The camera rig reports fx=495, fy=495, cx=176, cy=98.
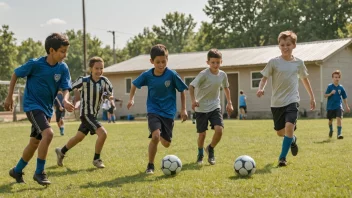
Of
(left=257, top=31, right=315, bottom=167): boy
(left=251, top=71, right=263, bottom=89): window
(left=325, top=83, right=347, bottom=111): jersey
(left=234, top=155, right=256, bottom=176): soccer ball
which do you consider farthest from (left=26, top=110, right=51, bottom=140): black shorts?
(left=251, top=71, right=263, bottom=89): window

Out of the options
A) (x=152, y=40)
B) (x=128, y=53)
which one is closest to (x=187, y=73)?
(x=152, y=40)

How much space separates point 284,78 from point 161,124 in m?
2.12

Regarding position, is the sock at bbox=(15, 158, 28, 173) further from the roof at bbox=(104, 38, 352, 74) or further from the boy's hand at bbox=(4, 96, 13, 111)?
the roof at bbox=(104, 38, 352, 74)

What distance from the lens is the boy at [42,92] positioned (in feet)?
20.4

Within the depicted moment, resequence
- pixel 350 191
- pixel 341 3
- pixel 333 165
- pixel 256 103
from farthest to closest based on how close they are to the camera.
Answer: pixel 341 3 → pixel 256 103 → pixel 333 165 → pixel 350 191

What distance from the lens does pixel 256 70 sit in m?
31.4

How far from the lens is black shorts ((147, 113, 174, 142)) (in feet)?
24.1

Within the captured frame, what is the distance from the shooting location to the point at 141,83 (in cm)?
755

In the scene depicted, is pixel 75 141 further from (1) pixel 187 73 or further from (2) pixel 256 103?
(1) pixel 187 73

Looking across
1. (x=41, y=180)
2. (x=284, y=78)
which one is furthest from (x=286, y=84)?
(x=41, y=180)

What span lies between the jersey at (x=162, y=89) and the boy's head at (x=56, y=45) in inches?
60.3

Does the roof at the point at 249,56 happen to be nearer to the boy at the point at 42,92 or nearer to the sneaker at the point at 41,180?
the boy at the point at 42,92

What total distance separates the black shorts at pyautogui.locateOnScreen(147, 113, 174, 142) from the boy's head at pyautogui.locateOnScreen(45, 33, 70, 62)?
175cm

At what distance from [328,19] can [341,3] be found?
6.82 ft
